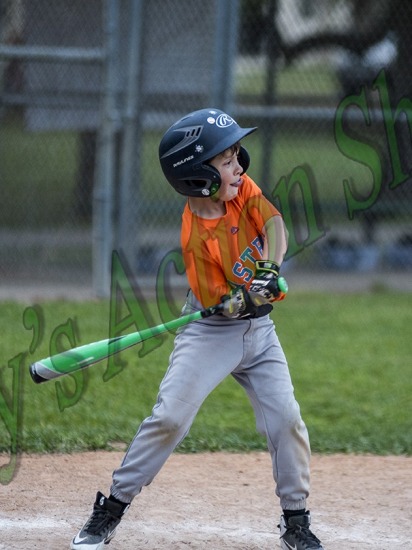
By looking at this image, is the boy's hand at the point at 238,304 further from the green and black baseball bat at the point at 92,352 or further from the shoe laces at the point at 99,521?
the shoe laces at the point at 99,521

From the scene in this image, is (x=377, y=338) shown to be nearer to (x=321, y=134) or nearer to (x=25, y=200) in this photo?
(x=321, y=134)

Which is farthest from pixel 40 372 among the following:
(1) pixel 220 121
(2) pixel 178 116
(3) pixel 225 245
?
(2) pixel 178 116

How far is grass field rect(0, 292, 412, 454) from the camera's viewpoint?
4.57 meters

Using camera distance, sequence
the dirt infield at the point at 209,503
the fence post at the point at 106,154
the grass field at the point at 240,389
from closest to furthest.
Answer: the dirt infield at the point at 209,503, the grass field at the point at 240,389, the fence post at the point at 106,154

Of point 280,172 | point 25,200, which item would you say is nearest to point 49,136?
point 25,200

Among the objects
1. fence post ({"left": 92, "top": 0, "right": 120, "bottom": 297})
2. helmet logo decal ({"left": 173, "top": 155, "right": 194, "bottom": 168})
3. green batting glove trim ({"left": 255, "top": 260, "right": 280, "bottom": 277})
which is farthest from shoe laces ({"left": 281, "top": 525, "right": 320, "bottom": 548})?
fence post ({"left": 92, "top": 0, "right": 120, "bottom": 297})

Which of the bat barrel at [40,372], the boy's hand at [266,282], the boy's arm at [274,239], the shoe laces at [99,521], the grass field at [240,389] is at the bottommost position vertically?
the shoe laces at [99,521]

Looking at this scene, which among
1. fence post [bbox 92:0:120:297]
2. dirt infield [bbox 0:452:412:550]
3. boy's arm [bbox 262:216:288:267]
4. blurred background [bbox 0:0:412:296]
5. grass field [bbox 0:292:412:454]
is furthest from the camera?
blurred background [bbox 0:0:412:296]

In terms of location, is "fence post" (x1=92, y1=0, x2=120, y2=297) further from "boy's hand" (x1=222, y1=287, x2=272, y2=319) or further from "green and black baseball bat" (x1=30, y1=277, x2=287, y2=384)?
"boy's hand" (x1=222, y1=287, x2=272, y2=319)

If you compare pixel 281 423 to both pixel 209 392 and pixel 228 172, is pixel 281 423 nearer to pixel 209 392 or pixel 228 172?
pixel 209 392

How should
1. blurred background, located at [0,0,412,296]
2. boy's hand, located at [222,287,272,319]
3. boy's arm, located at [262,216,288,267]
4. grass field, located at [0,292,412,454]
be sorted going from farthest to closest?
blurred background, located at [0,0,412,296] < grass field, located at [0,292,412,454] < boy's arm, located at [262,216,288,267] < boy's hand, located at [222,287,272,319]

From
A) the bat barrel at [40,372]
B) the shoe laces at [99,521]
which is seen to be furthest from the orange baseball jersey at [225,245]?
the shoe laces at [99,521]

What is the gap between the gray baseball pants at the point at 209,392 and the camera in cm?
309

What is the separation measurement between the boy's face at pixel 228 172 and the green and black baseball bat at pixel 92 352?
12.5 inches
